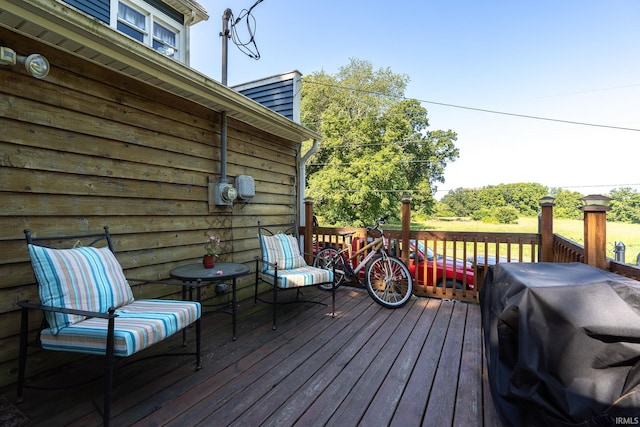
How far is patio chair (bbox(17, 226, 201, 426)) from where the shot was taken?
1552mm

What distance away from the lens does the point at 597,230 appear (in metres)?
2.10

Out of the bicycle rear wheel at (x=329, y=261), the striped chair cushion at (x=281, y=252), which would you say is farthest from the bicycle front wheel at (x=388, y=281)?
the striped chair cushion at (x=281, y=252)

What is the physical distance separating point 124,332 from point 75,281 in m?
0.55

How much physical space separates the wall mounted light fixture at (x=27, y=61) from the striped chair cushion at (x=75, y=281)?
3.45 ft

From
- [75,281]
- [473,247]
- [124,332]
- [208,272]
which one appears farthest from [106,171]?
[473,247]

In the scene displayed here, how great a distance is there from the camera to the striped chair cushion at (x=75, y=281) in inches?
67.2

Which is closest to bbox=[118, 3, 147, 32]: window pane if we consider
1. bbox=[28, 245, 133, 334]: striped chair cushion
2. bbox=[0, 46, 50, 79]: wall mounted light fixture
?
bbox=[0, 46, 50, 79]: wall mounted light fixture

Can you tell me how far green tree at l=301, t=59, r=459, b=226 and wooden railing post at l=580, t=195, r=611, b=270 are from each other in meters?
10.6

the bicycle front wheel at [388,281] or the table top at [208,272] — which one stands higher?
the table top at [208,272]

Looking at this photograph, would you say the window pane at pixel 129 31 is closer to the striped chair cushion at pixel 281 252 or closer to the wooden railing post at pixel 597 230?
the striped chair cushion at pixel 281 252

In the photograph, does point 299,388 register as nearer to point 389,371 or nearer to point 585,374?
point 389,371

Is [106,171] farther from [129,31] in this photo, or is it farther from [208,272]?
[129,31]

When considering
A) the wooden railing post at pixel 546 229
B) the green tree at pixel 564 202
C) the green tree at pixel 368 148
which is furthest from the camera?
the green tree at pixel 368 148

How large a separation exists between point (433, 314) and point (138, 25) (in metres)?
6.37
